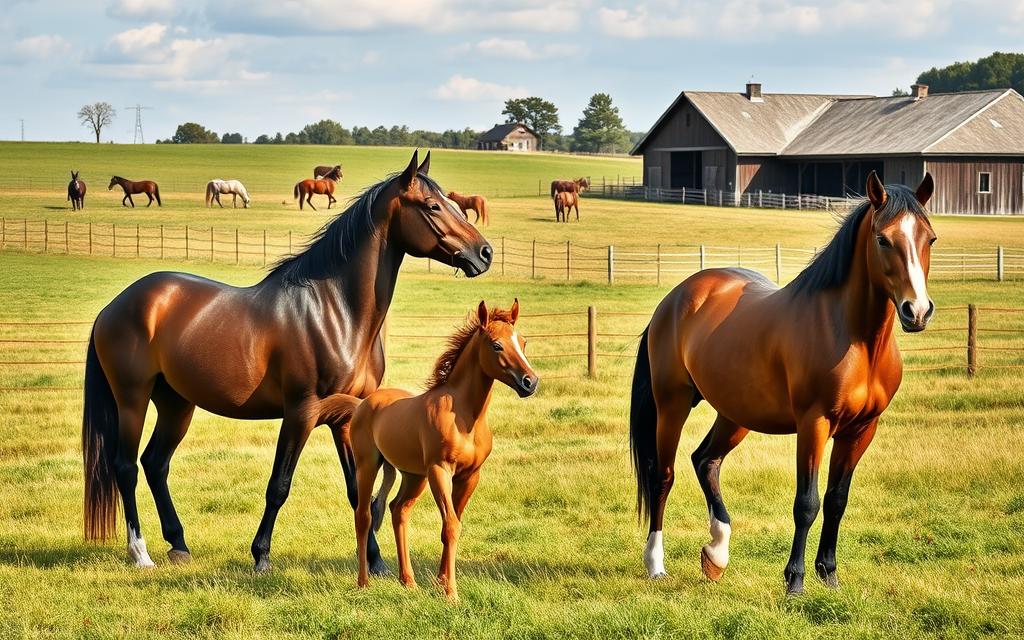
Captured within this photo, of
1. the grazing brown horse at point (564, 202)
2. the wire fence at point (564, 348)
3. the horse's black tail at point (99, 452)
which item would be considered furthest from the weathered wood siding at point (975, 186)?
the horse's black tail at point (99, 452)

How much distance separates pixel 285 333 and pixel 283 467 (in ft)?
2.76

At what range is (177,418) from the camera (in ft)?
25.3

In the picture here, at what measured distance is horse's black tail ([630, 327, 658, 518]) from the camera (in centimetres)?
751

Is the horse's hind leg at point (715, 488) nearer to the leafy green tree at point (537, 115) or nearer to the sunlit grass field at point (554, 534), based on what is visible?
the sunlit grass field at point (554, 534)

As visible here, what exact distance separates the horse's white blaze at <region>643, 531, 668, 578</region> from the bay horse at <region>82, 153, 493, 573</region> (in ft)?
5.57

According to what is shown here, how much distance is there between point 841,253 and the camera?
616 cm

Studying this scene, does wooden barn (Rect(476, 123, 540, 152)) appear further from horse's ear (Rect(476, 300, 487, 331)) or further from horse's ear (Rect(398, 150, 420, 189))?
horse's ear (Rect(476, 300, 487, 331))

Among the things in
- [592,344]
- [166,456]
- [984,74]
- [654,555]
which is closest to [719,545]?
[654,555]

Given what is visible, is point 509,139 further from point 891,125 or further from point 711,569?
point 711,569

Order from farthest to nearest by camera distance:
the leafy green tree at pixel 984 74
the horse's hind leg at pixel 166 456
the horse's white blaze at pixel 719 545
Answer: the leafy green tree at pixel 984 74, the horse's hind leg at pixel 166 456, the horse's white blaze at pixel 719 545

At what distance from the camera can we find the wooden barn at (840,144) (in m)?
52.6

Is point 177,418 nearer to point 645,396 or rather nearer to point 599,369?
point 645,396

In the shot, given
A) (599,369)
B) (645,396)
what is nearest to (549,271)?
(599,369)

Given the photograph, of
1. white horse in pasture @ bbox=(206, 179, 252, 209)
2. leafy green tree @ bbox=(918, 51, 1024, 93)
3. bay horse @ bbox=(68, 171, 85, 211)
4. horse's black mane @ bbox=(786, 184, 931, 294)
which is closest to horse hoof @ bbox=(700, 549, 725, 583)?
horse's black mane @ bbox=(786, 184, 931, 294)
